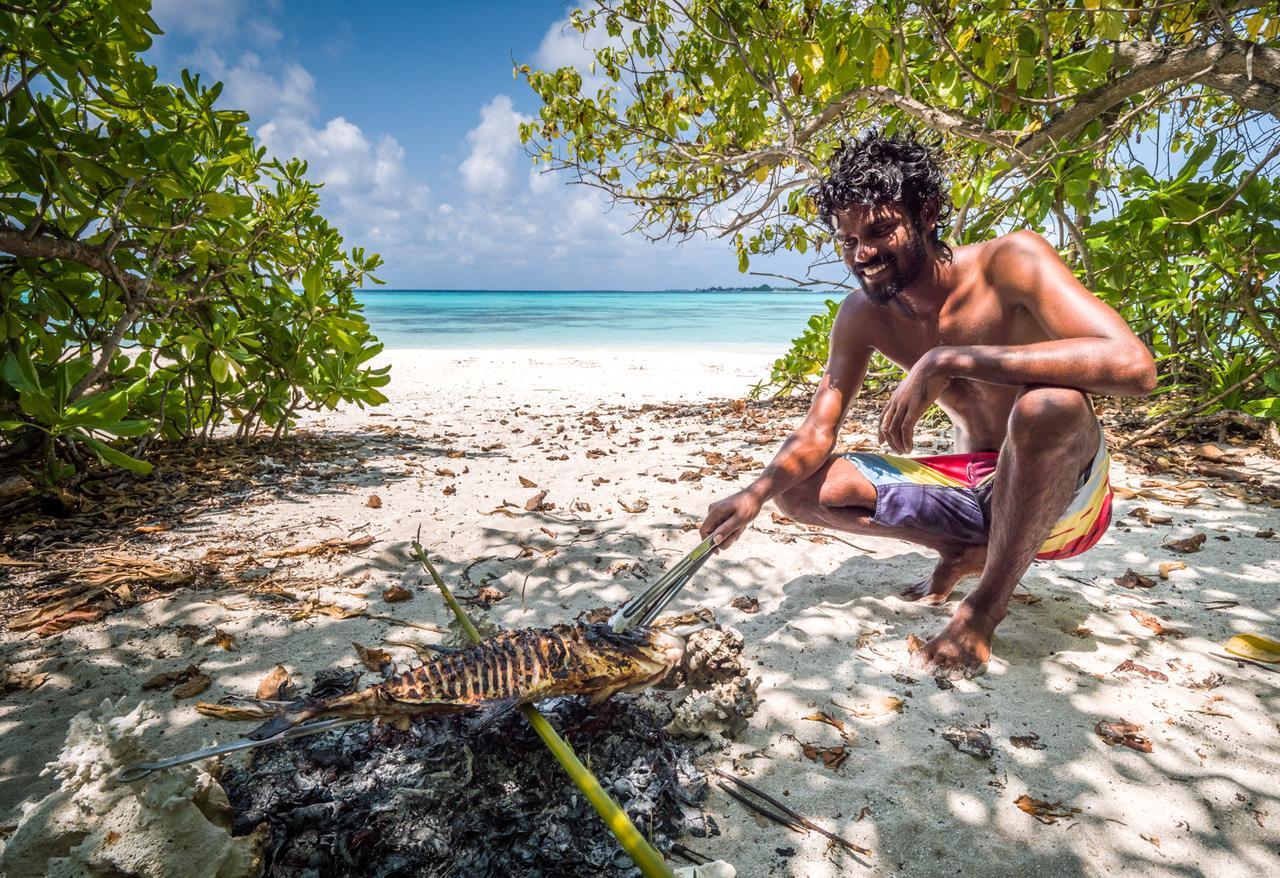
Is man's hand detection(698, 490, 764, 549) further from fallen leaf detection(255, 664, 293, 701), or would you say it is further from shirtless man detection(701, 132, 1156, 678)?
fallen leaf detection(255, 664, 293, 701)

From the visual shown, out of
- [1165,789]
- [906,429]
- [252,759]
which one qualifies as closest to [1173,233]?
[906,429]

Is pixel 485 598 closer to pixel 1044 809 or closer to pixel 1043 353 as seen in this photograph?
pixel 1044 809

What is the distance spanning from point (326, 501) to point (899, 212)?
300cm

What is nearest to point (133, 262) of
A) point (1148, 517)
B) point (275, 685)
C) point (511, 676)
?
point (275, 685)

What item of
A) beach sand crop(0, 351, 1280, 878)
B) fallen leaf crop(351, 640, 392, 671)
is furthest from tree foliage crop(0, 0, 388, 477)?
fallen leaf crop(351, 640, 392, 671)

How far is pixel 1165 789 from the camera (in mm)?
1325

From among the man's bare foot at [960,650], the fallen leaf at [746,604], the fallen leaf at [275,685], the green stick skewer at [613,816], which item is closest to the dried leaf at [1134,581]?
the man's bare foot at [960,650]

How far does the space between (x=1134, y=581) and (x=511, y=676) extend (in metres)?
2.38

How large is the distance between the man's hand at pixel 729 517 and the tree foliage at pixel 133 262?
6.88ft

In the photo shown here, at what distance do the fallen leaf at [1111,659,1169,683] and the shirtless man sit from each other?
32 cm

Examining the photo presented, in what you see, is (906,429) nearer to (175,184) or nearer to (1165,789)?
(1165,789)

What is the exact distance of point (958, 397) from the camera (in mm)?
2289

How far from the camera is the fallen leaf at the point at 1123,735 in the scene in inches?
57.5

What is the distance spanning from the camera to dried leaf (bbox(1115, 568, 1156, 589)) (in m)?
2.23
